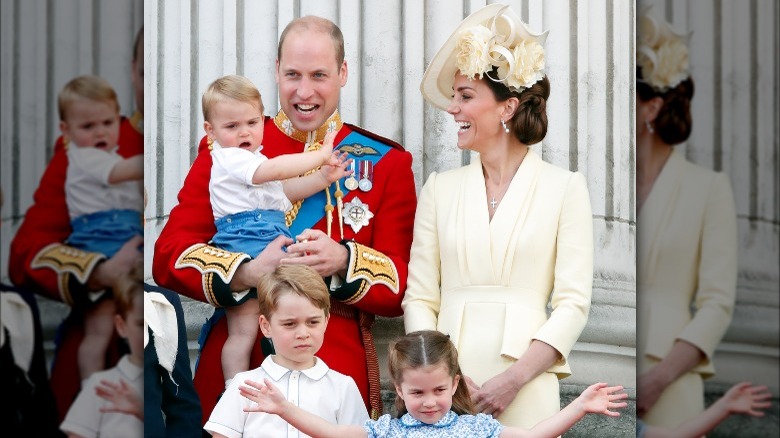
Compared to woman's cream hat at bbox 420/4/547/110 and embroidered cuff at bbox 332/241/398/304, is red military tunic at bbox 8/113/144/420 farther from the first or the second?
woman's cream hat at bbox 420/4/547/110

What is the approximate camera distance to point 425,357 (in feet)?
14.1

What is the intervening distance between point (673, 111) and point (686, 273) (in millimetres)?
237

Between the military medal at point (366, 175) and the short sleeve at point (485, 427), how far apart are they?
115cm

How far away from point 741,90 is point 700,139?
3.7 inches

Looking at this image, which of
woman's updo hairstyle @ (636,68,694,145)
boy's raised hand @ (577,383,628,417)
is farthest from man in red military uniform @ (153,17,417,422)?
woman's updo hairstyle @ (636,68,694,145)

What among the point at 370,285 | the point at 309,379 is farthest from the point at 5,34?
the point at 370,285

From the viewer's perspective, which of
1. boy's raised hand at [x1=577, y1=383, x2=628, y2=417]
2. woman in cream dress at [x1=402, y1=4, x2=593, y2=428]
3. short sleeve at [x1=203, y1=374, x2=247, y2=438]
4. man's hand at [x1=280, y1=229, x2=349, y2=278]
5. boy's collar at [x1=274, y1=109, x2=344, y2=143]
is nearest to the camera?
boy's raised hand at [x1=577, y1=383, x2=628, y2=417]

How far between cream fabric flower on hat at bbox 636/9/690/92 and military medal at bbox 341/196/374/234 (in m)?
3.05

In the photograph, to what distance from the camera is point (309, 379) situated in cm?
453

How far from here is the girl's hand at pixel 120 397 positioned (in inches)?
95.3

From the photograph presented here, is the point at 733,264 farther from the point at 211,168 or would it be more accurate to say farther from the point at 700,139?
the point at 211,168

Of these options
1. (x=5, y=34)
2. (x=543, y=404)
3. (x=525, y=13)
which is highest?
(x=525, y=13)

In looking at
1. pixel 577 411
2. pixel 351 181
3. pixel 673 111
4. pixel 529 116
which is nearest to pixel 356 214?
pixel 351 181

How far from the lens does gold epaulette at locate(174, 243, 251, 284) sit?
4832mm
